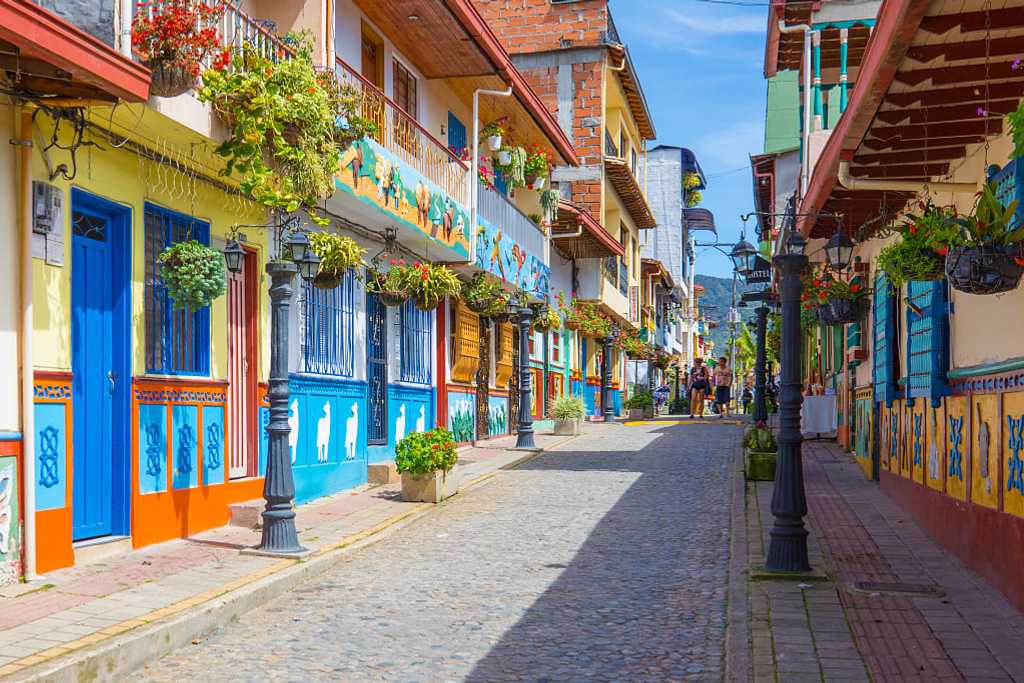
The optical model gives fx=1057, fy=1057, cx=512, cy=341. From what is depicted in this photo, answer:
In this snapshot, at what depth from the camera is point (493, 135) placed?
63.5ft

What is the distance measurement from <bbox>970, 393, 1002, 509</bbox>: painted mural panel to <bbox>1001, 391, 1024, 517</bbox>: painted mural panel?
7.1 inches

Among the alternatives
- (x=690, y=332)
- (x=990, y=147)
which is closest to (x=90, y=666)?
(x=990, y=147)

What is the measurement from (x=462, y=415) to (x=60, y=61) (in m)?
13.6

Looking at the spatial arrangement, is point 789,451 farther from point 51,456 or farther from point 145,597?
point 51,456

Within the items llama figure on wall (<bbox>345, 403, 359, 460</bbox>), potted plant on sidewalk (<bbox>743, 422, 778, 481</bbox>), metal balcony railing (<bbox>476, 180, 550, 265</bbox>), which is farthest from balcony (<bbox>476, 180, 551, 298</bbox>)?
potted plant on sidewalk (<bbox>743, 422, 778, 481</bbox>)

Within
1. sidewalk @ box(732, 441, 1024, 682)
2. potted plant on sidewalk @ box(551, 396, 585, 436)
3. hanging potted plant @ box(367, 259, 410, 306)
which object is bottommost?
sidewalk @ box(732, 441, 1024, 682)

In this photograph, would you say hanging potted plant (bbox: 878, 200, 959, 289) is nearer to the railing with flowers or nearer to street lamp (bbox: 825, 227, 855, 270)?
street lamp (bbox: 825, 227, 855, 270)

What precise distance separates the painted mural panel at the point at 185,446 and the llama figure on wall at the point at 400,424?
20.2ft

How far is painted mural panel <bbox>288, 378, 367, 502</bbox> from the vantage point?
12.1m

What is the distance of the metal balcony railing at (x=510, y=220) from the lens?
18.6 meters

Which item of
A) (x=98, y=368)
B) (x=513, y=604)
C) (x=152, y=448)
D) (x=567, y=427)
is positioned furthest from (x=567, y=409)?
(x=513, y=604)

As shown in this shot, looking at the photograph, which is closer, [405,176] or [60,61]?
[60,61]

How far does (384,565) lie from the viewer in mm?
9016

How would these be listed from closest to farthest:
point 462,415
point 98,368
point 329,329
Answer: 1. point 98,368
2. point 329,329
3. point 462,415
